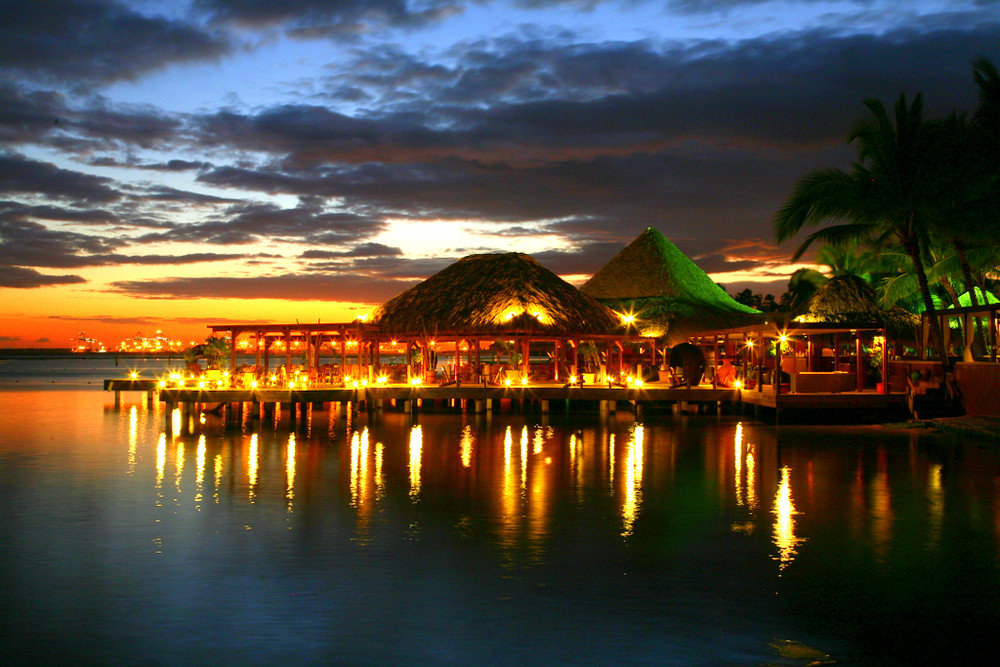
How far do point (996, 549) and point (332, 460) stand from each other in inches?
553

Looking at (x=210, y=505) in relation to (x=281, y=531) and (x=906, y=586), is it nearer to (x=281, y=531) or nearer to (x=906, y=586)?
(x=281, y=531)

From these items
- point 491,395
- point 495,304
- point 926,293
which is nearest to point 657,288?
point 495,304

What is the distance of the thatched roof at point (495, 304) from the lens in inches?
1449

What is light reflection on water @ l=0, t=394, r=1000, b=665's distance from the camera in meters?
8.43

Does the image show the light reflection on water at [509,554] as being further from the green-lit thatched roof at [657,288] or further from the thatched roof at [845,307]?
the green-lit thatched roof at [657,288]

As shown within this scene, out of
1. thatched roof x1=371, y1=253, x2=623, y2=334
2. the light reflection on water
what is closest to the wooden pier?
thatched roof x1=371, y1=253, x2=623, y2=334

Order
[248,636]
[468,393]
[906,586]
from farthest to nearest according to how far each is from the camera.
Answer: [468,393], [906,586], [248,636]

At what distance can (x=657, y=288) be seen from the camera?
52.0m

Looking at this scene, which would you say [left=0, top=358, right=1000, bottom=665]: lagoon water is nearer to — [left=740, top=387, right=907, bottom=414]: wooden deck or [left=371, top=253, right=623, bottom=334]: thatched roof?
[left=740, top=387, right=907, bottom=414]: wooden deck

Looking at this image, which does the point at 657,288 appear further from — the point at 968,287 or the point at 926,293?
the point at 968,287

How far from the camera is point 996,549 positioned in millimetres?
11727

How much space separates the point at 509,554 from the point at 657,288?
136 ft

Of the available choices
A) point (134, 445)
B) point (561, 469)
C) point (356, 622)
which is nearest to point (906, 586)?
point (356, 622)

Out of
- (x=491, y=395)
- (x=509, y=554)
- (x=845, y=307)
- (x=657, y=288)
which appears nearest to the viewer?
(x=509, y=554)
